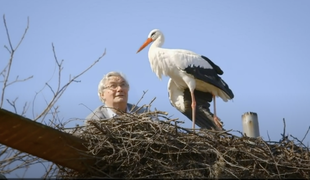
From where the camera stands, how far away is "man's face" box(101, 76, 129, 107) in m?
3.69

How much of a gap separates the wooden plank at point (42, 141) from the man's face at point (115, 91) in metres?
0.89

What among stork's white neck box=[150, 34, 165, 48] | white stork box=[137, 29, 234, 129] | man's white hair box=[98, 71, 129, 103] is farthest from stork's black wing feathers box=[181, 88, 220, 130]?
man's white hair box=[98, 71, 129, 103]

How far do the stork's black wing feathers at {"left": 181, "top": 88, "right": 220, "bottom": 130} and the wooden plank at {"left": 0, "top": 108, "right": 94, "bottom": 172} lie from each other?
9.53 ft

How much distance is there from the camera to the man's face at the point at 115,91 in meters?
3.69

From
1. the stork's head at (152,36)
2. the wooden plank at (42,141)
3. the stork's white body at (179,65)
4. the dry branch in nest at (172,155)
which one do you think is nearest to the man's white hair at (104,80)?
the dry branch in nest at (172,155)

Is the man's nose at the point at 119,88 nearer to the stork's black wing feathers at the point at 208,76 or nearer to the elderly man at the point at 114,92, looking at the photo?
the elderly man at the point at 114,92

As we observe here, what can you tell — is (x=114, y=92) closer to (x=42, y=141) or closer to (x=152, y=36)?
(x=42, y=141)

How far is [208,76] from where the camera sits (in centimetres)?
596

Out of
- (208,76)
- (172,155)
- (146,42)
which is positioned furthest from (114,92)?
(146,42)

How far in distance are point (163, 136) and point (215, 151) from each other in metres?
0.31

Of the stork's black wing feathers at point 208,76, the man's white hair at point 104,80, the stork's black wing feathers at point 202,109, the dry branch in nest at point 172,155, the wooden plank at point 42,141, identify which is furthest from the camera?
the stork's black wing feathers at point 208,76

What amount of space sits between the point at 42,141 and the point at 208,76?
357cm

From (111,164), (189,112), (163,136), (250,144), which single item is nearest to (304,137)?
(250,144)

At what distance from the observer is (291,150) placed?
10.0 feet
